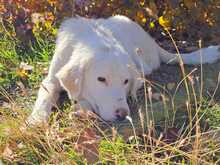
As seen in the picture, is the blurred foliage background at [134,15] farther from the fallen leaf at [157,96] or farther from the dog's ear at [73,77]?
the dog's ear at [73,77]

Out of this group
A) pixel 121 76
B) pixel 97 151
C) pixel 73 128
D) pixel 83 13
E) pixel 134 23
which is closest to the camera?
pixel 97 151

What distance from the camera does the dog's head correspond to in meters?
4.14

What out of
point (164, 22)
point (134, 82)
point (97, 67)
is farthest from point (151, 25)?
point (97, 67)

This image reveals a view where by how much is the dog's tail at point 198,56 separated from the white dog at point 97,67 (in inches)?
10.1

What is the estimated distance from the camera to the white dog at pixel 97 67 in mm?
4203

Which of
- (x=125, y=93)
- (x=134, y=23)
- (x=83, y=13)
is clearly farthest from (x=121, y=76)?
(x=83, y=13)

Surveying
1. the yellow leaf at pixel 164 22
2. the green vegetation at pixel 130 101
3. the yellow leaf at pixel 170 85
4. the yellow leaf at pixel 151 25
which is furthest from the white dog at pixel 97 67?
the yellow leaf at pixel 151 25

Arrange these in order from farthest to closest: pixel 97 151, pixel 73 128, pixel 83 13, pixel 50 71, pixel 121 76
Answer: pixel 83 13
pixel 50 71
pixel 121 76
pixel 73 128
pixel 97 151

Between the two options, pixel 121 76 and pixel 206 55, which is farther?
pixel 206 55

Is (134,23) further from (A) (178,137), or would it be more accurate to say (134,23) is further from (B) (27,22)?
(A) (178,137)

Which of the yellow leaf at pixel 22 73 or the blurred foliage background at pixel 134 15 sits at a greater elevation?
the blurred foliage background at pixel 134 15

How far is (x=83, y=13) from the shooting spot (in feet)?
18.3

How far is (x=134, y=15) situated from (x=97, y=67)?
1204 millimetres

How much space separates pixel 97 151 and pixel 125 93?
0.72 meters
